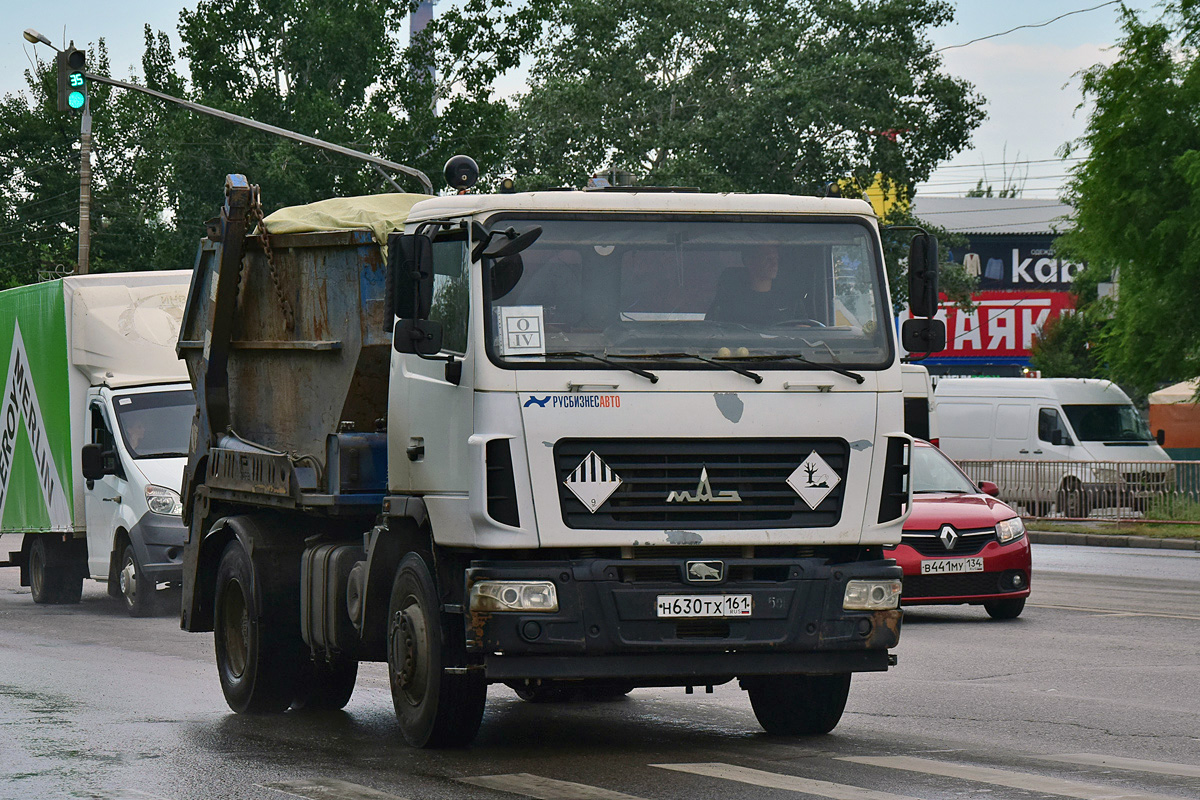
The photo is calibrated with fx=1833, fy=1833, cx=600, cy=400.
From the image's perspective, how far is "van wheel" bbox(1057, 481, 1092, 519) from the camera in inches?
1185

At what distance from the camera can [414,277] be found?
8.18 metres

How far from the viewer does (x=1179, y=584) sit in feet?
65.2

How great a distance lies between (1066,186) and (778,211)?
83.4 feet

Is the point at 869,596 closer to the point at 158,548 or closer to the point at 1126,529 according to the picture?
the point at 158,548

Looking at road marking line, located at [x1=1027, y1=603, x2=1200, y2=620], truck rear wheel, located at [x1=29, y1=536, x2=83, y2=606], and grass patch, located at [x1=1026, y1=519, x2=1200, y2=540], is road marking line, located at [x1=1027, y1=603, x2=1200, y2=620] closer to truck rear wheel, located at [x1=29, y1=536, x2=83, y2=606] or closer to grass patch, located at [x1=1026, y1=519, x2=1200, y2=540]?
truck rear wheel, located at [x1=29, y1=536, x2=83, y2=606]

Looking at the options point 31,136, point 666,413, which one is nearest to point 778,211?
point 666,413

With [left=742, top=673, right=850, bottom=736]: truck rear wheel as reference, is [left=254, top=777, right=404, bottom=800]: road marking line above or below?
below

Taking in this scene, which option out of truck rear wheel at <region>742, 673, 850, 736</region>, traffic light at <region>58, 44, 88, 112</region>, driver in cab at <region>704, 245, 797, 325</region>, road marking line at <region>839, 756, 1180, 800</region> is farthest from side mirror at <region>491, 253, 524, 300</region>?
traffic light at <region>58, 44, 88, 112</region>

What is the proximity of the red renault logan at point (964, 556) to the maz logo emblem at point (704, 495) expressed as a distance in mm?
7017

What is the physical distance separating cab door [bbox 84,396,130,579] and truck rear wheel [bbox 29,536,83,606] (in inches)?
32.9

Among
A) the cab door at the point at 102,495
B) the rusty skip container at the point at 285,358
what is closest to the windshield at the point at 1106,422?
the cab door at the point at 102,495

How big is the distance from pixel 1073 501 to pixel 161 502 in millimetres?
17940

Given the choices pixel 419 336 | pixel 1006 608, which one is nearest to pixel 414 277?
pixel 419 336

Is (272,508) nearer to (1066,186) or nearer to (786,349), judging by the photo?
(786,349)
